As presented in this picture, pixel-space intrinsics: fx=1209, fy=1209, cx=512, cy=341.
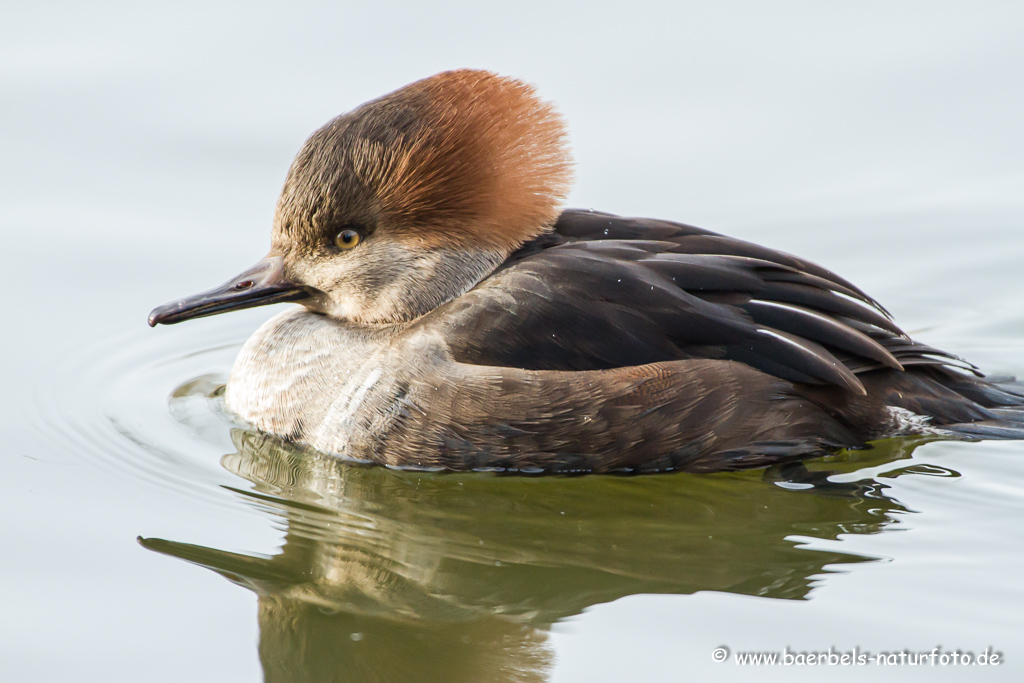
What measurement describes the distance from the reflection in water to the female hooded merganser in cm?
15

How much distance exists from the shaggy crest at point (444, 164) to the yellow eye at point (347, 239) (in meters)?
0.10

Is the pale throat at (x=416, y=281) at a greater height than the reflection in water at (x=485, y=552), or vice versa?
the pale throat at (x=416, y=281)

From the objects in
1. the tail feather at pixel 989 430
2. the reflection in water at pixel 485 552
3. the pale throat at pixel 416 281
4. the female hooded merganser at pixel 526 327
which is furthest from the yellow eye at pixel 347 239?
the tail feather at pixel 989 430

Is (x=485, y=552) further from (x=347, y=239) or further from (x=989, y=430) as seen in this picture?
(x=989, y=430)

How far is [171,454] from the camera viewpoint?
21.4ft

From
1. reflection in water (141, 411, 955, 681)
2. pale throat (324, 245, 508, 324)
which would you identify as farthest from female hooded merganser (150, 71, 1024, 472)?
reflection in water (141, 411, 955, 681)

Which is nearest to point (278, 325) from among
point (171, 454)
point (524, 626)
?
point (171, 454)

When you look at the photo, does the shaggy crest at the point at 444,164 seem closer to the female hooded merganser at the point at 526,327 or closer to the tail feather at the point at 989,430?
the female hooded merganser at the point at 526,327

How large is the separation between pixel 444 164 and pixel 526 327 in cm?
98

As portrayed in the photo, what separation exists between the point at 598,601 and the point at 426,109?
8.80ft

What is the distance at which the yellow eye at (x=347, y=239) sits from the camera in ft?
21.2

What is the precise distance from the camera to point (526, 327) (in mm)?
5938

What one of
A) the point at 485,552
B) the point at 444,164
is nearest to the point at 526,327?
the point at 444,164

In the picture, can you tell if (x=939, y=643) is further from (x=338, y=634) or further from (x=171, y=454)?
(x=171, y=454)
